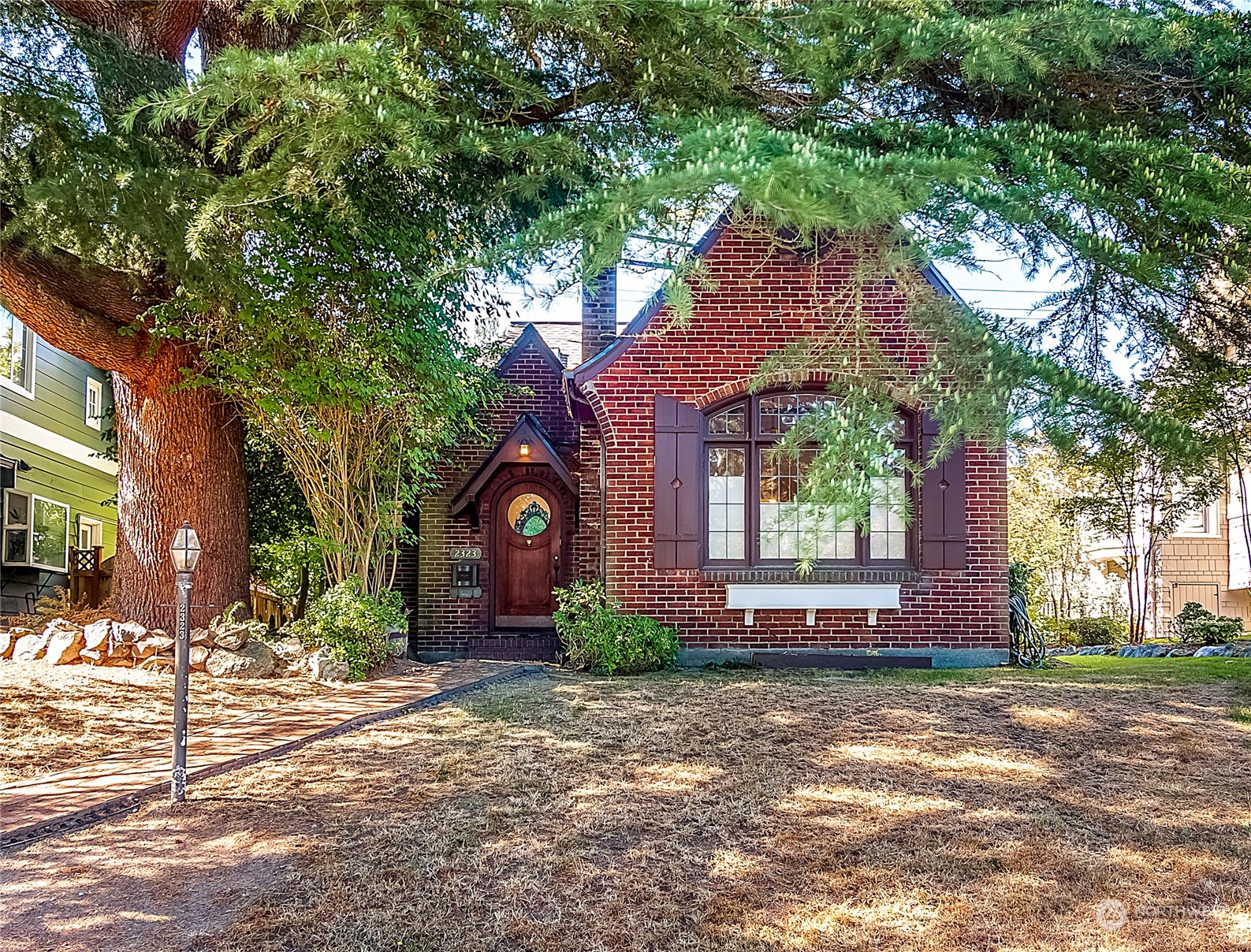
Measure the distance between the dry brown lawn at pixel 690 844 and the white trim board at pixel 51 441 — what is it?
9941 millimetres

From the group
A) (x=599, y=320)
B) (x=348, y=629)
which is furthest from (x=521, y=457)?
(x=348, y=629)

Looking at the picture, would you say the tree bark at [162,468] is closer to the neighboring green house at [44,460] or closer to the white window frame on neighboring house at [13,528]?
the neighboring green house at [44,460]

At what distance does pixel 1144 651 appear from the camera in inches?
535

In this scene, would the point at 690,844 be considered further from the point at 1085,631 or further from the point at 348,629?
the point at 1085,631

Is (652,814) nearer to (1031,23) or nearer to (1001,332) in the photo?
(1001,332)

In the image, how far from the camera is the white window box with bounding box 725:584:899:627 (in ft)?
31.8

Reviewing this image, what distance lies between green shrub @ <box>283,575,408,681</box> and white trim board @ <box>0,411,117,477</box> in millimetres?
6532

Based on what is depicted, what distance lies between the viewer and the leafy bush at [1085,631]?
17156 mm

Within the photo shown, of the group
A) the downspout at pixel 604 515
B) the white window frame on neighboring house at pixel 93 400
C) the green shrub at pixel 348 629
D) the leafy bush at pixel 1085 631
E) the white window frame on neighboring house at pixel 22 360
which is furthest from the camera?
the leafy bush at pixel 1085 631

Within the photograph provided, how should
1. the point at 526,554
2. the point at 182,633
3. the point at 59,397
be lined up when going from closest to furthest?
the point at 182,633, the point at 526,554, the point at 59,397

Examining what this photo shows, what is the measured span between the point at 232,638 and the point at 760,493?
17.4 feet

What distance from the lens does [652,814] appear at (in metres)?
4.48

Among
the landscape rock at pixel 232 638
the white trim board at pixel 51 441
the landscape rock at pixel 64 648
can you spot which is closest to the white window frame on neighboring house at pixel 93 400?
the white trim board at pixel 51 441

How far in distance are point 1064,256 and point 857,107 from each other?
167 centimetres
